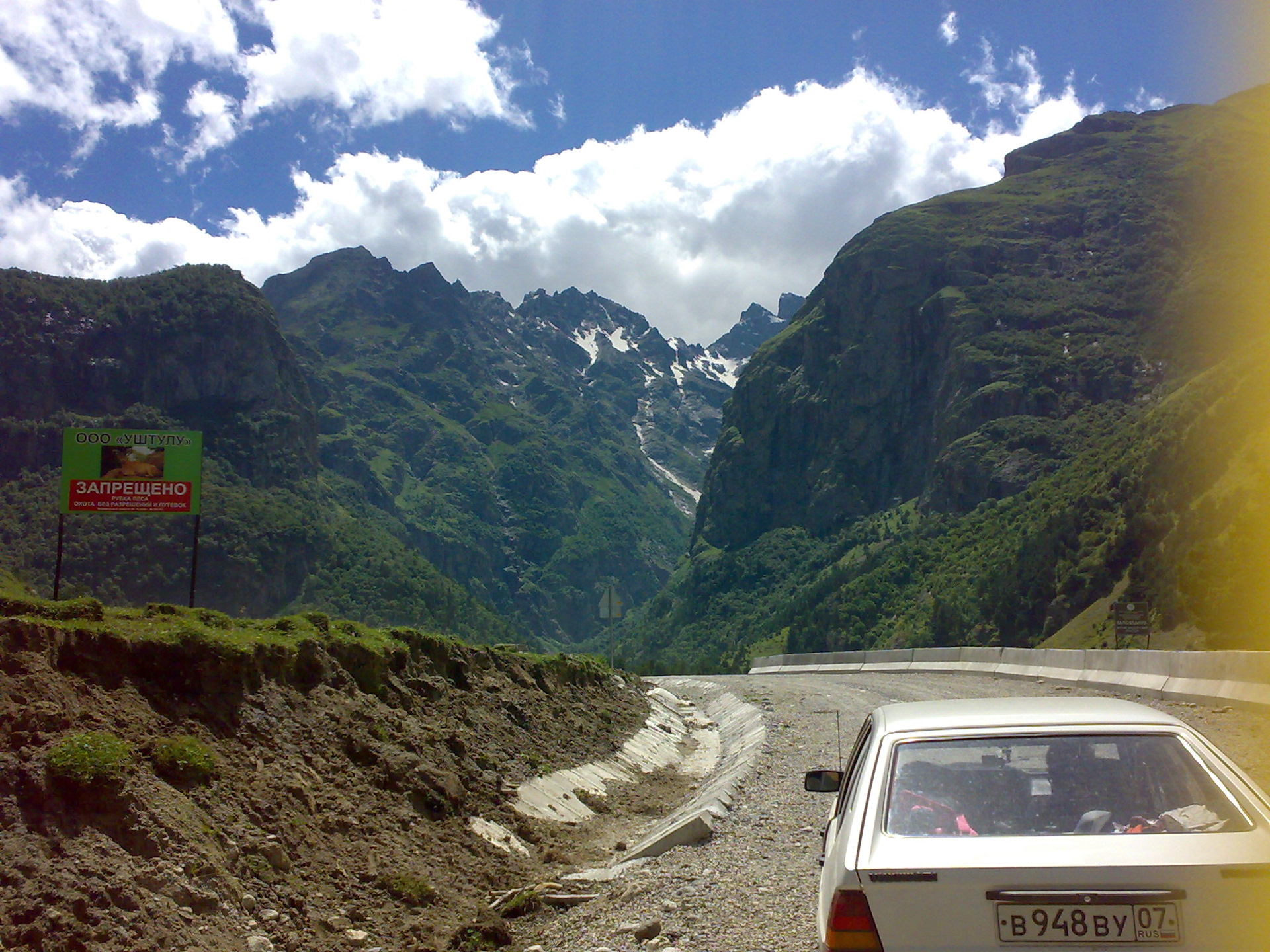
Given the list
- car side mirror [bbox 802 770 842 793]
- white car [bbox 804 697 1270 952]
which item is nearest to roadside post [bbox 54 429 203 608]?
car side mirror [bbox 802 770 842 793]

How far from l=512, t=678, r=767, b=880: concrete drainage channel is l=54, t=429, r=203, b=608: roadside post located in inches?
307

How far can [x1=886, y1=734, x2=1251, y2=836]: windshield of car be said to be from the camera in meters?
4.57

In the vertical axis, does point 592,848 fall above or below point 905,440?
below

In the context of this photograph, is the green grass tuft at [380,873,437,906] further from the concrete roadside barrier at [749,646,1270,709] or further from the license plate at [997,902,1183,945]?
the concrete roadside barrier at [749,646,1270,709]

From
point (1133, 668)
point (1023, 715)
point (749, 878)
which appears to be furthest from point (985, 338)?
point (1023, 715)

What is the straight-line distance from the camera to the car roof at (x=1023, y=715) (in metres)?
4.98

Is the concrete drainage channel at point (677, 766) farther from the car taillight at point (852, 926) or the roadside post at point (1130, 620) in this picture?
the roadside post at point (1130, 620)

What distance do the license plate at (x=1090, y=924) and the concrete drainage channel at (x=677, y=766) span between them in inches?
254

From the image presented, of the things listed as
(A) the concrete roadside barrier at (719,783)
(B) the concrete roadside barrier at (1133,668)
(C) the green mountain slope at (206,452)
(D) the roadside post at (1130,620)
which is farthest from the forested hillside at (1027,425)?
(C) the green mountain slope at (206,452)

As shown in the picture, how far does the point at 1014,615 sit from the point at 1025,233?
107 meters

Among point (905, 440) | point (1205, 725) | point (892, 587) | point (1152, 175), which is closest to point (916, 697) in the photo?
point (1205, 725)

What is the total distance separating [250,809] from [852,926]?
5.73 meters

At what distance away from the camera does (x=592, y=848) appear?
11773mm

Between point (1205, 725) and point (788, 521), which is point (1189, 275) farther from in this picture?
point (1205, 725)
